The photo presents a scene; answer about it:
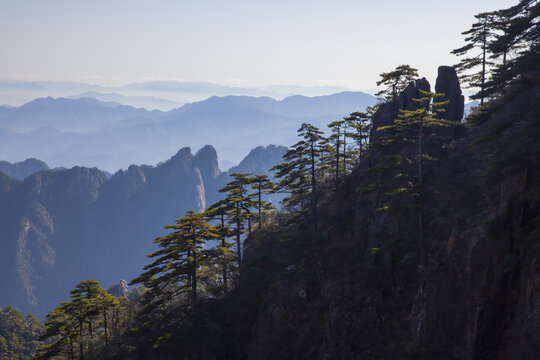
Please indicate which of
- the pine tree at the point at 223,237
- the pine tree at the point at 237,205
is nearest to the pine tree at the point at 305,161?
the pine tree at the point at 237,205

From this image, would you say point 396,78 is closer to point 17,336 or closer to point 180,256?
point 180,256

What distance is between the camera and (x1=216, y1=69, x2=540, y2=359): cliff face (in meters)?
15.4

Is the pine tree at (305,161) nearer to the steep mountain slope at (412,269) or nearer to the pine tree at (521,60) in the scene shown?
the steep mountain slope at (412,269)

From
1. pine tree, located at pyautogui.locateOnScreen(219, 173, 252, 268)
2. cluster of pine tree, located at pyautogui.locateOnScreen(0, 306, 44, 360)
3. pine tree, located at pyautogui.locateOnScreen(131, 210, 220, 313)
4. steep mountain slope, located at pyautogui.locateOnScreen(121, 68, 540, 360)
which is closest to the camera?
steep mountain slope, located at pyautogui.locateOnScreen(121, 68, 540, 360)

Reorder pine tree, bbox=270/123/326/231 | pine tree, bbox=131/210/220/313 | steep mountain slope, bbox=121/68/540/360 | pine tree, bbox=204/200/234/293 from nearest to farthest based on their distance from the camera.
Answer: steep mountain slope, bbox=121/68/540/360 < pine tree, bbox=131/210/220/313 < pine tree, bbox=204/200/234/293 < pine tree, bbox=270/123/326/231

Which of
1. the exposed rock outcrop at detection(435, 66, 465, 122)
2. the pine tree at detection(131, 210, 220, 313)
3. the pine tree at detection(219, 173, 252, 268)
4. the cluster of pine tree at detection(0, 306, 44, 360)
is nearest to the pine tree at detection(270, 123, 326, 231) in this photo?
the pine tree at detection(219, 173, 252, 268)

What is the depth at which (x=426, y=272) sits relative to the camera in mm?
21406

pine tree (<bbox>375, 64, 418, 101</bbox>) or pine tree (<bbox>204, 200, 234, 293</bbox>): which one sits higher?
pine tree (<bbox>375, 64, 418, 101</bbox>)

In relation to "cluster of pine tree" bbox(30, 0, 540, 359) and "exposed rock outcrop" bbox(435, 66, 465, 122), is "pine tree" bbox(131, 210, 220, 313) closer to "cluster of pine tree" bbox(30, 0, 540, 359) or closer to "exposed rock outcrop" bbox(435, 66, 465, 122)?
"cluster of pine tree" bbox(30, 0, 540, 359)

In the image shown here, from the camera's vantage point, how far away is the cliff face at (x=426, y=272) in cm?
1544

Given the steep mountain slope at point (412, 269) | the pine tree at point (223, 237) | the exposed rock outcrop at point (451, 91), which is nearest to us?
the steep mountain slope at point (412, 269)

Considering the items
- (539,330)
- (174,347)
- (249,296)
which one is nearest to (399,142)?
(249,296)

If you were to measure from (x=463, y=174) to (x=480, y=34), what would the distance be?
797 inches

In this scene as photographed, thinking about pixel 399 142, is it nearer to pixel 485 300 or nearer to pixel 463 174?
pixel 463 174
